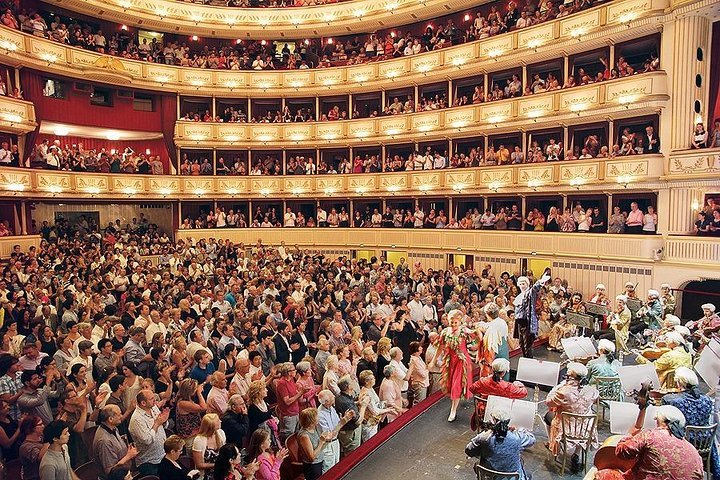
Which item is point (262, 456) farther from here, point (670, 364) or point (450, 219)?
point (450, 219)

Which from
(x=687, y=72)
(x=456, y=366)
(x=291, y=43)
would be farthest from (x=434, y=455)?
(x=291, y=43)

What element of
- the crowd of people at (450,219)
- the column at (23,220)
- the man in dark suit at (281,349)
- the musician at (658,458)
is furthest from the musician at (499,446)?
the column at (23,220)

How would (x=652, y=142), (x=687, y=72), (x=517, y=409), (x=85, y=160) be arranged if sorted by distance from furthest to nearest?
1. (x=85, y=160)
2. (x=652, y=142)
3. (x=687, y=72)
4. (x=517, y=409)

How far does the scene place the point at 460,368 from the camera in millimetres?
7316

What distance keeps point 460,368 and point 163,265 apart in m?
12.9

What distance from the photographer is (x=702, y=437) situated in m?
5.39

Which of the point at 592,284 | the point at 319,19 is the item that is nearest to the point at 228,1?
the point at 319,19

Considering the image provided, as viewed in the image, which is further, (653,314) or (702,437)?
(653,314)

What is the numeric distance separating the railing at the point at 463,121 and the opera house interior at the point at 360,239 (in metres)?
0.09

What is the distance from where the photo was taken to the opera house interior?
5.69m

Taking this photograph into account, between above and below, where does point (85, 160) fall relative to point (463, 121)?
below

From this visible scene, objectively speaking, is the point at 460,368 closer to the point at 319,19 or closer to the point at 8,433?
the point at 8,433

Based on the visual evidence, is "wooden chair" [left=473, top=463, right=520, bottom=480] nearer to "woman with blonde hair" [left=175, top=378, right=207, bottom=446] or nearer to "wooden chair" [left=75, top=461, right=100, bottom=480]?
"woman with blonde hair" [left=175, top=378, right=207, bottom=446]

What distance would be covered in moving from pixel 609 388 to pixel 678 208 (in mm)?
9881
